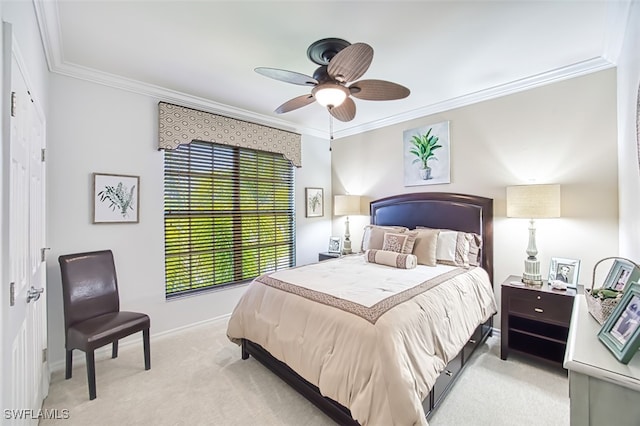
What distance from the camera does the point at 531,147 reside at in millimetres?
2961

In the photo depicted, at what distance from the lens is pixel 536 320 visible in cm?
255

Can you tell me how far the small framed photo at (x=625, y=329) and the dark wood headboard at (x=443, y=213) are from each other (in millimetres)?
2070

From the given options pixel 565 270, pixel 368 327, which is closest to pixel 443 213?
pixel 565 270

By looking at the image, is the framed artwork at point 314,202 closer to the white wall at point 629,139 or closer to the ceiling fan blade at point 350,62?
the ceiling fan blade at point 350,62

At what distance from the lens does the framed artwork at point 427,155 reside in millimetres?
3602

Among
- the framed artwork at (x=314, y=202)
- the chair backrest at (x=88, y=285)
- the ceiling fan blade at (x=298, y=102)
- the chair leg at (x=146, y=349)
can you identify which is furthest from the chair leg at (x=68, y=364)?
the framed artwork at (x=314, y=202)

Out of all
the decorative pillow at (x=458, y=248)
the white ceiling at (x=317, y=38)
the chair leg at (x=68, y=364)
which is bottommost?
the chair leg at (x=68, y=364)

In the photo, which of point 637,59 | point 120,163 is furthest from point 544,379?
point 120,163

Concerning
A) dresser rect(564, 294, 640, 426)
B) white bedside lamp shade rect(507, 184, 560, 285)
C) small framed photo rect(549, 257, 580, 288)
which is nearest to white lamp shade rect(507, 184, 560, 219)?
white bedside lamp shade rect(507, 184, 560, 285)

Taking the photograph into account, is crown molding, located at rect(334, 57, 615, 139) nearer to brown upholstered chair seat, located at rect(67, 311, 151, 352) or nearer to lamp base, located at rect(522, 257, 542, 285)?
lamp base, located at rect(522, 257, 542, 285)

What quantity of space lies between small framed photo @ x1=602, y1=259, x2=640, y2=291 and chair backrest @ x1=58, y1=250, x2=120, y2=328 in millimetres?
3776

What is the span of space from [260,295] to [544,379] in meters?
2.46

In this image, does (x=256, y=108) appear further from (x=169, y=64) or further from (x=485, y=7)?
(x=485, y=7)

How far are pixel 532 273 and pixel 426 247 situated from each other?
0.96m
